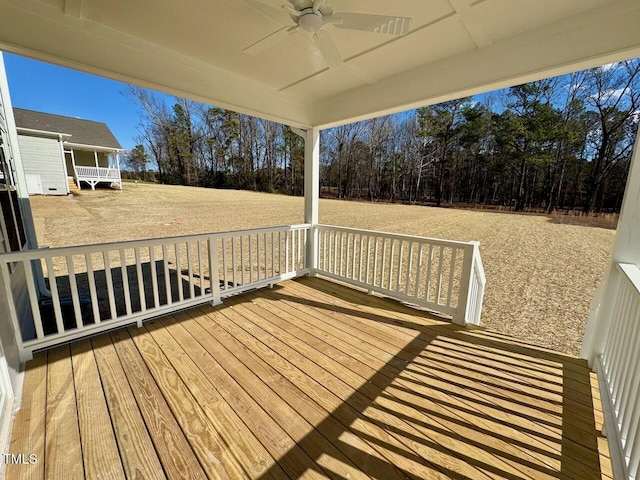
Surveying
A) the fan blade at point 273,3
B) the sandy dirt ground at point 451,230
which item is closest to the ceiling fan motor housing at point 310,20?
the fan blade at point 273,3

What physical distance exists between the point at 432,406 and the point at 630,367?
3.53 feet

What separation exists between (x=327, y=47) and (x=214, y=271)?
99.0 inches

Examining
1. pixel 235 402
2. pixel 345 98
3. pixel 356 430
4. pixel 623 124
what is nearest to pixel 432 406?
pixel 356 430

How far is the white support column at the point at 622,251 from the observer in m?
1.80

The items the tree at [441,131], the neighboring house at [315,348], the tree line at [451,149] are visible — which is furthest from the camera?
the tree at [441,131]

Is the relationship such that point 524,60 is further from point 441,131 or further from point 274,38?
point 441,131

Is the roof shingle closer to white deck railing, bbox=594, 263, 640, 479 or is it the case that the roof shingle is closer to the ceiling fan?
the ceiling fan

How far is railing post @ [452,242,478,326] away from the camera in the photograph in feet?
8.77

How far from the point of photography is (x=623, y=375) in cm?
152

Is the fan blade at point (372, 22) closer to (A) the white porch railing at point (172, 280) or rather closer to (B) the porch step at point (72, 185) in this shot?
(A) the white porch railing at point (172, 280)

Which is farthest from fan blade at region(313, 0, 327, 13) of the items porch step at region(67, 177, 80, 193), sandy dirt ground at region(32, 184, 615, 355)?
porch step at region(67, 177, 80, 193)

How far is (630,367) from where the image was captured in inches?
55.6

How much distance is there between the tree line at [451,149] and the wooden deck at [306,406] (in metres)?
6.03

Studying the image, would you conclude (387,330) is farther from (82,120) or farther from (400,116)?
(82,120)
